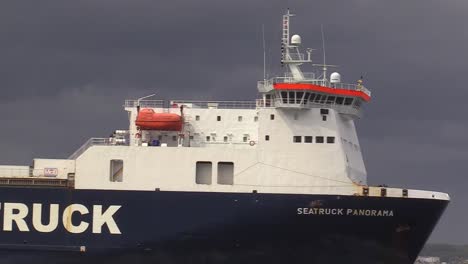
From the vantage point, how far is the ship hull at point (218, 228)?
4875 cm

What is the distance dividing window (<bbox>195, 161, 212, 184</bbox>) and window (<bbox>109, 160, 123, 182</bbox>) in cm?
307

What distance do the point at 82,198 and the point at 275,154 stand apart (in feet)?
25.5

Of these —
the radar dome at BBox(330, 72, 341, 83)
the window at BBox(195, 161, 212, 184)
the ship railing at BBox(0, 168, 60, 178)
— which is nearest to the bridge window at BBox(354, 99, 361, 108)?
the radar dome at BBox(330, 72, 341, 83)

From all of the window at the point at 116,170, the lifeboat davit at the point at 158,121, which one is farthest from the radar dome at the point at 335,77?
the window at the point at 116,170

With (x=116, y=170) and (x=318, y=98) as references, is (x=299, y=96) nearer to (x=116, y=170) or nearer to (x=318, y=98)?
(x=318, y=98)

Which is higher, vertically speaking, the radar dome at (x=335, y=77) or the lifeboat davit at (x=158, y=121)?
the radar dome at (x=335, y=77)

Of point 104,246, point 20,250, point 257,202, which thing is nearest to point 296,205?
point 257,202

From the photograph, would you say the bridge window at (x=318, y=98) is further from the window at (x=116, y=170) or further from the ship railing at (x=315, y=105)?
the window at (x=116, y=170)

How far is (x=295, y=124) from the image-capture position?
164 ft

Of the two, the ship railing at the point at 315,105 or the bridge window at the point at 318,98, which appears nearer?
the ship railing at the point at 315,105

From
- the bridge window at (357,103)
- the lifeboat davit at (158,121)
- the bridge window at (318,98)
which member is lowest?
the lifeboat davit at (158,121)

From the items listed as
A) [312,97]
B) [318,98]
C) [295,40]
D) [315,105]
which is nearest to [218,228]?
[315,105]

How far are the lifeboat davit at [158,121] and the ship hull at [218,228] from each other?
107 inches

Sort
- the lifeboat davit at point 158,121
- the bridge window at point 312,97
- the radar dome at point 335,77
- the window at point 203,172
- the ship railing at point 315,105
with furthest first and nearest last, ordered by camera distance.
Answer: the radar dome at point 335,77
the bridge window at point 312,97
the lifeboat davit at point 158,121
the ship railing at point 315,105
the window at point 203,172
